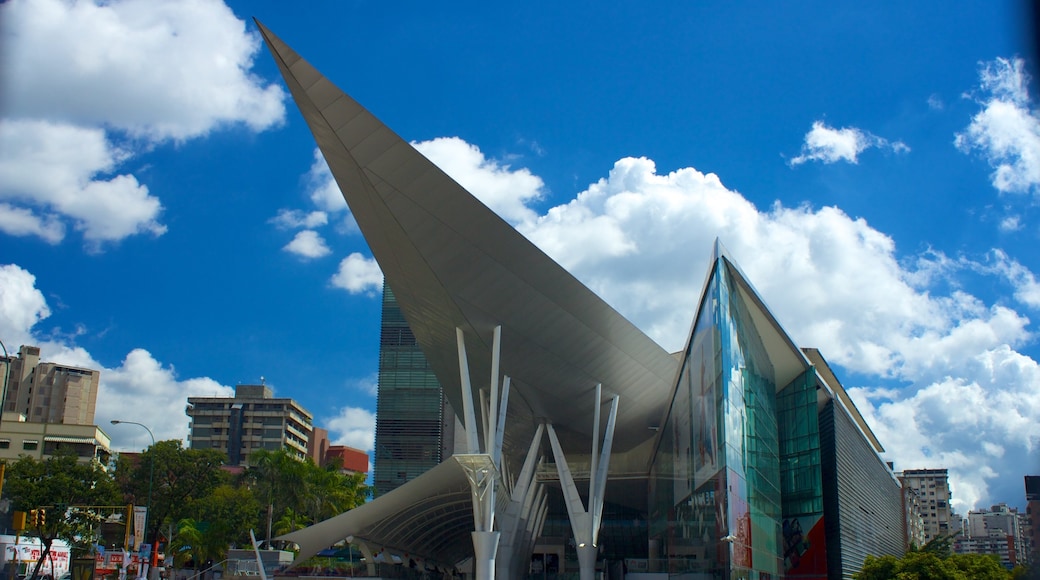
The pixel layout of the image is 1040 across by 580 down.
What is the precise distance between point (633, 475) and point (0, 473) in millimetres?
39132

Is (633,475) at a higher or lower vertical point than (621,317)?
lower

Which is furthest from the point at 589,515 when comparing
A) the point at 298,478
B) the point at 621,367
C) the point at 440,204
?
the point at 298,478

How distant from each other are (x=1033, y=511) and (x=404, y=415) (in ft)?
345

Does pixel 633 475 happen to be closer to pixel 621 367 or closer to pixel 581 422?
pixel 581 422

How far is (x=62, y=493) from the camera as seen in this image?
5984cm

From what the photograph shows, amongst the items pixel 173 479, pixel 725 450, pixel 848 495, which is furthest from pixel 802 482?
pixel 173 479

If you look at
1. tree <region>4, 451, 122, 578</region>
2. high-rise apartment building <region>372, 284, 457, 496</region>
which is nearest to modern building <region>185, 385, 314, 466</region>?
high-rise apartment building <region>372, 284, 457, 496</region>

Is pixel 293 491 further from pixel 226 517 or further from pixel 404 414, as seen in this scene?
pixel 404 414

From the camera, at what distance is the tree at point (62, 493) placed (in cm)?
5875

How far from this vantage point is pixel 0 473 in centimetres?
2411

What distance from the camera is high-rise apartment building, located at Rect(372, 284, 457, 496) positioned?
369ft

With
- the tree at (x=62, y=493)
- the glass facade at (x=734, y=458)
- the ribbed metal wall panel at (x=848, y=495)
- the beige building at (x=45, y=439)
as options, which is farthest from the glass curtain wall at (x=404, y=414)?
the glass facade at (x=734, y=458)

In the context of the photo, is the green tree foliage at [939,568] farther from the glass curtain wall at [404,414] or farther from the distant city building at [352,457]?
the distant city building at [352,457]

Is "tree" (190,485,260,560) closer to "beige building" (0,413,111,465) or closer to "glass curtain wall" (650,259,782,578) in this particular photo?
"beige building" (0,413,111,465)
